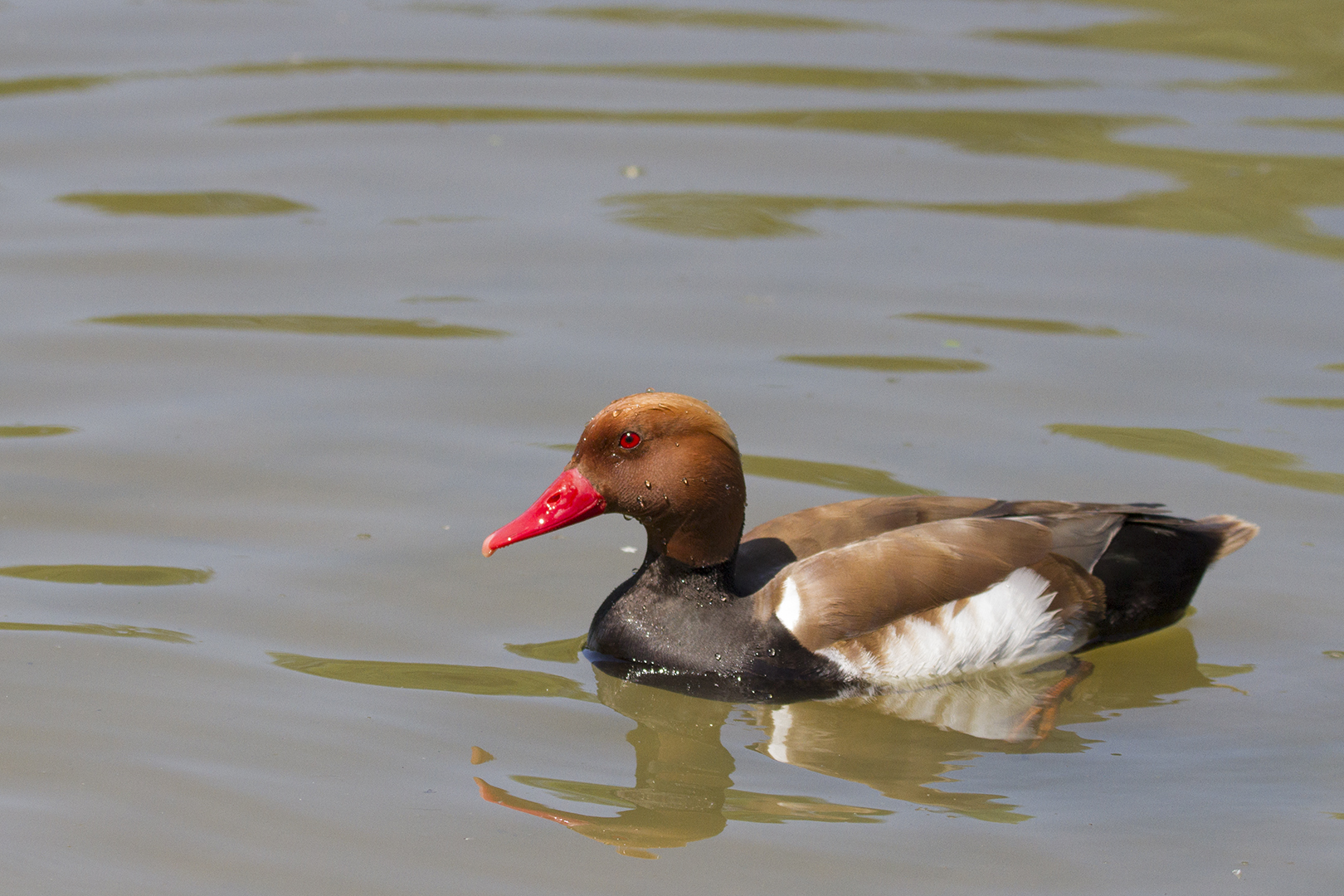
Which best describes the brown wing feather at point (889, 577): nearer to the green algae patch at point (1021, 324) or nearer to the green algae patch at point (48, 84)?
the green algae patch at point (1021, 324)

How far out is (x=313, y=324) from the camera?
8.58 m

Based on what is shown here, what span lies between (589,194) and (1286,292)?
403 cm

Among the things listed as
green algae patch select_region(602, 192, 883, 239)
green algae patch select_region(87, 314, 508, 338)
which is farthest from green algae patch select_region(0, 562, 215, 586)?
green algae patch select_region(602, 192, 883, 239)

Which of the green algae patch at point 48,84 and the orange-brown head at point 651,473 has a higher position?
the green algae patch at point 48,84

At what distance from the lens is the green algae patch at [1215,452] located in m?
7.16

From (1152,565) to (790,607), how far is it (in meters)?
1.38

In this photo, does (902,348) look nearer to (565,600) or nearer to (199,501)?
(565,600)

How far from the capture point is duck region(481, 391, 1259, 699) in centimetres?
573

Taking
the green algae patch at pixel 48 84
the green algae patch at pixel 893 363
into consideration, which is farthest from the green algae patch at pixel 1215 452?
the green algae patch at pixel 48 84

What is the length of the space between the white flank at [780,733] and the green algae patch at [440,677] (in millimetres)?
612

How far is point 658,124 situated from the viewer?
1135 centimetres

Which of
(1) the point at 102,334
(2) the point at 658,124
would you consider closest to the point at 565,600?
(1) the point at 102,334

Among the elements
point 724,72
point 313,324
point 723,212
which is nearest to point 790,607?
point 313,324

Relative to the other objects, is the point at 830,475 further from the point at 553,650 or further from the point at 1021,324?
the point at 1021,324
